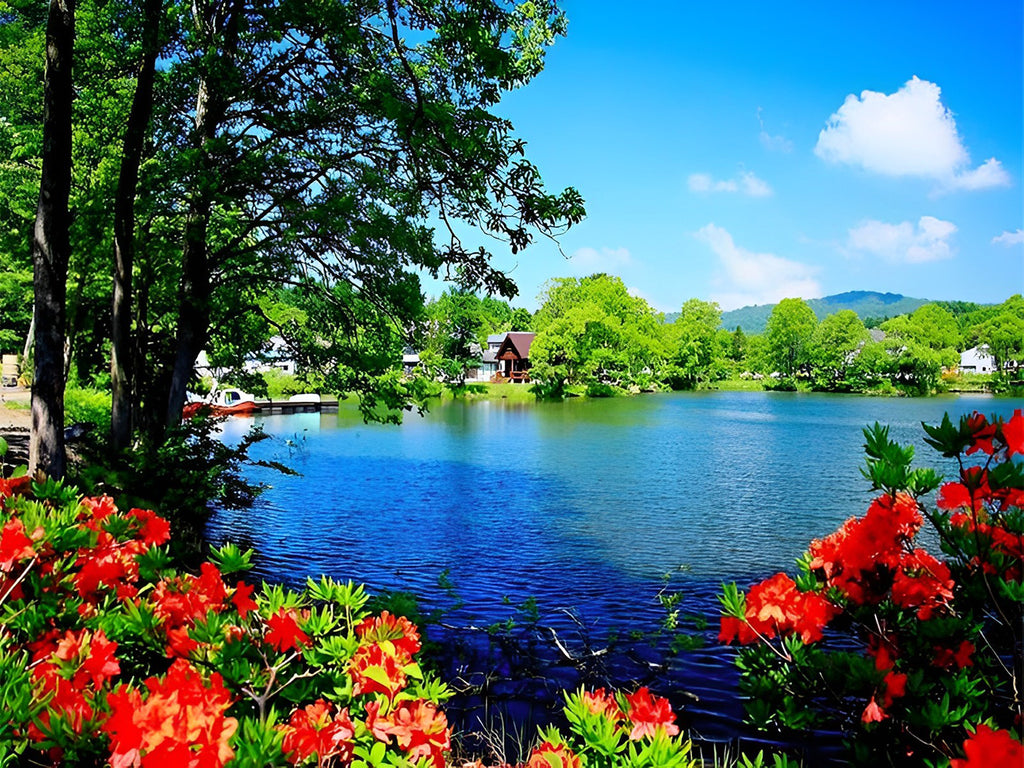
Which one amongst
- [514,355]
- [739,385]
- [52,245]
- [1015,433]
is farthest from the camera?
[739,385]

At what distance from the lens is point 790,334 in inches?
3162

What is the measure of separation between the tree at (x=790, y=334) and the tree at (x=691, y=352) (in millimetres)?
7215

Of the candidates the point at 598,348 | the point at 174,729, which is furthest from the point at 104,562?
the point at 598,348

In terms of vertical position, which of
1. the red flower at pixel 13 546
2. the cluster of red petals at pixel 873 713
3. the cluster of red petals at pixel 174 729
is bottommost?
the cluster of red petals at pixel 873 713

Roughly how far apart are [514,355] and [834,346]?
36484 mm

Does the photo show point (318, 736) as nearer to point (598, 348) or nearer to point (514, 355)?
point (598, 348)

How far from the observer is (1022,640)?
92.0 inches

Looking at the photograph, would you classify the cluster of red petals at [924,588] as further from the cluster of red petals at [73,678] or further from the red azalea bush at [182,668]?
the cluster of red petals at [73,678]

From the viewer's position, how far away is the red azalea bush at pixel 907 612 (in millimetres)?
2410

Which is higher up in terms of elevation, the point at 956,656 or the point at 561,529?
the point at 956,656

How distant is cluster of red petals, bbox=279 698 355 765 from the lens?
180 centimetres

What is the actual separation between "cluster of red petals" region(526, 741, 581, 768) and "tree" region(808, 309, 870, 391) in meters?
80.1

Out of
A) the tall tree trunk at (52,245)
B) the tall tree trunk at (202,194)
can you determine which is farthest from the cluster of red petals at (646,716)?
the tall tree trunk at (202,194)

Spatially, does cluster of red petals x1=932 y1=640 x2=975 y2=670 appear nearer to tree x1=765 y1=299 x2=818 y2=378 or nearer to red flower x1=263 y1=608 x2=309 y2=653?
red flower x1=263 y1=608 x2=309 y2=653
